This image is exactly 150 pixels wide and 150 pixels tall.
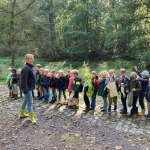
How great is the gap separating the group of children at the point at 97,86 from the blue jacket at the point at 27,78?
2.17 m

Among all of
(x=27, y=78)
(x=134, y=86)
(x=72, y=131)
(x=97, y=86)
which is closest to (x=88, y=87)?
(x=97, y=86)

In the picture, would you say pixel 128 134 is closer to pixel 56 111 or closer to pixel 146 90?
pixel 146 90

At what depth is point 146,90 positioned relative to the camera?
6629mm

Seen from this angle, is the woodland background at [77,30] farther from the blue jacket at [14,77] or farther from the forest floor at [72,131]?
the forest floor at [72,131]

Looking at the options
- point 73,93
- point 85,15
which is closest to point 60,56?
point 85,15

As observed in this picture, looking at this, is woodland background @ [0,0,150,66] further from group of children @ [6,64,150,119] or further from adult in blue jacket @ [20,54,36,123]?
adult in blue jacket @ [20,54,36,123]

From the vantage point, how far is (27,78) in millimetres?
5648

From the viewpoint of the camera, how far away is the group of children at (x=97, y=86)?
6.82 m

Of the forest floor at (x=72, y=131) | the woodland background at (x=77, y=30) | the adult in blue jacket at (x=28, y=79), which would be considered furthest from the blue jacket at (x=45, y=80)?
the woodland background at (x=77, y=30)

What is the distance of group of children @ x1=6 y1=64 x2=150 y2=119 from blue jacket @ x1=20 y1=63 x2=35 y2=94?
217 centimetres

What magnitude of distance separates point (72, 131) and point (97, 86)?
2555 millimetres

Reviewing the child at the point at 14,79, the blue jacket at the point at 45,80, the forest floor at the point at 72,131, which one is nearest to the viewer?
the forest floor at the point at 72,131

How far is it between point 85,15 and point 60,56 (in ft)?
22.8

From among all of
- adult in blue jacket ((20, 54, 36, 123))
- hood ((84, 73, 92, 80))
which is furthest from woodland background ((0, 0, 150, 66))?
adult in blue jacket ((20, 54, 36, 123))
